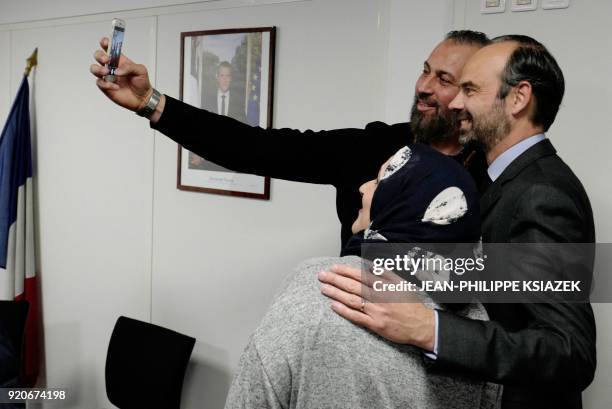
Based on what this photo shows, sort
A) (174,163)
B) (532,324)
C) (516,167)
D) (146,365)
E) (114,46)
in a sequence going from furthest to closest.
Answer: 1. (174,163)
2. (146,365)
3. (114,46)
4. (516,167)
5. (532,324)

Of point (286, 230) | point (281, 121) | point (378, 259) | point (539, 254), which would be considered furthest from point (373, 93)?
point (378, 259)

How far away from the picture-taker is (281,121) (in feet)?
7.02

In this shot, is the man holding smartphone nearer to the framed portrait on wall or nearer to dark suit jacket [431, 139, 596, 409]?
dark suit jacket [431, 139, 596, 409]

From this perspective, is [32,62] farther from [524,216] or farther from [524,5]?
[524,216]

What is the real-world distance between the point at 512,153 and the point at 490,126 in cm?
7

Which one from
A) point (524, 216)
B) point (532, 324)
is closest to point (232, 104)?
point (524, 216)

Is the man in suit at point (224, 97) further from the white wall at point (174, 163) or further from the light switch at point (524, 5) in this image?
the light switch at point (524, 5)

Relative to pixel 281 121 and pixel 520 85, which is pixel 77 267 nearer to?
pixel 281 121

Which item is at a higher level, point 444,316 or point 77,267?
point 444,316

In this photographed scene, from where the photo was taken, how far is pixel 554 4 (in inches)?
62.8

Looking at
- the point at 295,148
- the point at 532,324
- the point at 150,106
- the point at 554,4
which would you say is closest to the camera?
the point at 532,324

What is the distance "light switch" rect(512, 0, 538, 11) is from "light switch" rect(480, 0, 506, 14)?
3 centimetres

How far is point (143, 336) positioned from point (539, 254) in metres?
1.82

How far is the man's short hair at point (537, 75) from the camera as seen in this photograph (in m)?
1.03
